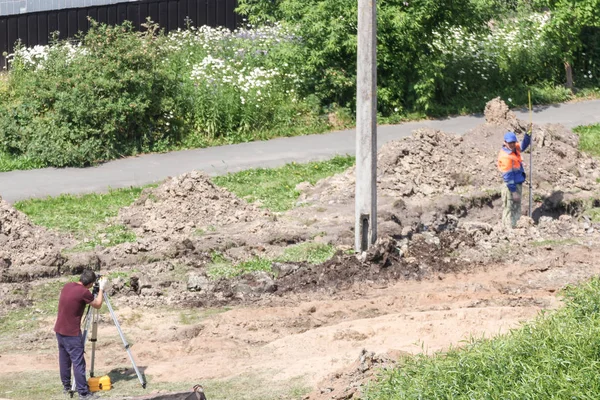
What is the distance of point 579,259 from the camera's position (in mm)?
17750

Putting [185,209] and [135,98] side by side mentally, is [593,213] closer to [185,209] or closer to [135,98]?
[185,209]

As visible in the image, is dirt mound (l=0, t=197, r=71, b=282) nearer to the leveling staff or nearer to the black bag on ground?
the leveling staff

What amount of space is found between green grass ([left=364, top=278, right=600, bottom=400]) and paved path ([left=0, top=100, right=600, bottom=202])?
12088mm

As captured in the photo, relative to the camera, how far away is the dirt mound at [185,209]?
64.1 ft

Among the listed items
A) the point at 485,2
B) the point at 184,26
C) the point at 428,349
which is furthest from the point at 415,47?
the point at 428,349

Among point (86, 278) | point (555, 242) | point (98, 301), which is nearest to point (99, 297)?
point (98, 301)

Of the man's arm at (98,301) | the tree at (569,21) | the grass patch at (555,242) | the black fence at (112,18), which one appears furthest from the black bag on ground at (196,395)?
the black fence at (112,18)

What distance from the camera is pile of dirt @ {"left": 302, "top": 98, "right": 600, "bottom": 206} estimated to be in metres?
21.3

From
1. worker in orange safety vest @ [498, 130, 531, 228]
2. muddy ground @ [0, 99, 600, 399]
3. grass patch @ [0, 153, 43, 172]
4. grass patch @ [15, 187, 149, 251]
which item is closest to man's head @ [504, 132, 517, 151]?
worker in orange safety vest @ [498, 130, 531, 228]

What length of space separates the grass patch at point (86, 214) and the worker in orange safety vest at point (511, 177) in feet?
Result: 20.9

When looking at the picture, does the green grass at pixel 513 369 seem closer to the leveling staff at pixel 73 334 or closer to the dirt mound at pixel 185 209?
the leveling staff at pixel 73 334

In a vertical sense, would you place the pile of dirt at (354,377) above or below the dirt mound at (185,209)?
below

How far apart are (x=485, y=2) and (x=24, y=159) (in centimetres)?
1082

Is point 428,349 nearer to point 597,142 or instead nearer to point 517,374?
point 517,374
